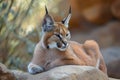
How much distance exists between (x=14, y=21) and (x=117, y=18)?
1.48 meters

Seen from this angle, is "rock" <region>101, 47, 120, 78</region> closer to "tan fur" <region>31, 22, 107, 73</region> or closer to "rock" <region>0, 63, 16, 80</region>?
"tan fur" <region>31, 22, 107, 73</region>

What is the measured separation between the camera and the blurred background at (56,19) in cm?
426

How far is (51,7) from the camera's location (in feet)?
15.7

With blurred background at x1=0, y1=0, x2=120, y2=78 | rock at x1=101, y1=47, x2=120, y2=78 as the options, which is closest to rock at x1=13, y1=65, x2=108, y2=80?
blurred background at x1=0, y1=0, x2=120, y2=78

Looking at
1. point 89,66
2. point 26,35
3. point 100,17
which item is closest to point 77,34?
point 100,17

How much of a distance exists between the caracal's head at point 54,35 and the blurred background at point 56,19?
1.34 metres

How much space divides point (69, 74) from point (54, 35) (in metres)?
0.33

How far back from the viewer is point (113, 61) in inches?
192

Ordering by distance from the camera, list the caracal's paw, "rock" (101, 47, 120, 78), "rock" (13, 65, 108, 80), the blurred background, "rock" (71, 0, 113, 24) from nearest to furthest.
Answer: "rock" (13, 65, 108, 80)
the caracal's paw
the blurred background
"rock" (101, 47, 120, 78)
"rock" (71, 0, 113, 24)

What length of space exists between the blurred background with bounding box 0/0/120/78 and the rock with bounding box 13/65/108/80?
1312 mm

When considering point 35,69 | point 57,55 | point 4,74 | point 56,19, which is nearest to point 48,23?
point 57,55

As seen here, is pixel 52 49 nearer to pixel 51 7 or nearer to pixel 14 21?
pixel 14 21

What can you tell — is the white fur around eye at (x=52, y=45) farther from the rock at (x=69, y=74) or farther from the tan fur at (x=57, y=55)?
the rock at (x=69, y=74)

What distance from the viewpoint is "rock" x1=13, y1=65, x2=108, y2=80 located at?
2.82m
